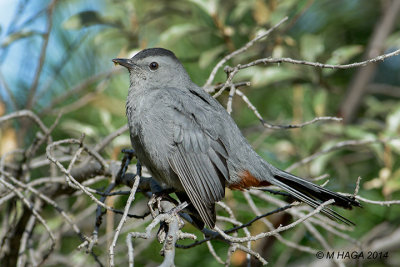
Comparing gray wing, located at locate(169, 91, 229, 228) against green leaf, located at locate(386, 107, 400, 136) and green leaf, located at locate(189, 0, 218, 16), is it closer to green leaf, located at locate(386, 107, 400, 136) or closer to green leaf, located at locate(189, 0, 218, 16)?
green leaf, located at locate(189, 0, 218, 16)

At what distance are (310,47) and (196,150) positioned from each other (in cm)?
160

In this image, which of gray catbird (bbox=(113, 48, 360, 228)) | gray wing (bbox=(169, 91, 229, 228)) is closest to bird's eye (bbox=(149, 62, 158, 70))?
gray catbird (bbox=(113, 48, 360, 228))

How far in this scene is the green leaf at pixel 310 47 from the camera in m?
4.38

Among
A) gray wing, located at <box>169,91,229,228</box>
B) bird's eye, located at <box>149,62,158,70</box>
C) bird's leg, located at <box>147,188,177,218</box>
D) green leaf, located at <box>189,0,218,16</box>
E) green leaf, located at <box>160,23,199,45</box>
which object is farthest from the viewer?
green leaf, located at <box>189,0,218,16</box>

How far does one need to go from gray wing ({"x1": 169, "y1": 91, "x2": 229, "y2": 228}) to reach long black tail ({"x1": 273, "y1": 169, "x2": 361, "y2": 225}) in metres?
0.42

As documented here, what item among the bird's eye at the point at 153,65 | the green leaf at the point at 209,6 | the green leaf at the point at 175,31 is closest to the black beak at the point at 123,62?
the bird's eye at the point at 153,65

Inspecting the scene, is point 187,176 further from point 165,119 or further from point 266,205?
point 266,205

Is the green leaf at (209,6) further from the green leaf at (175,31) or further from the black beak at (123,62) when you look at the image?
the black beak at (123,62)

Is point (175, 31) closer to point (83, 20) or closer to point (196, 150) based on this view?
point (83, 20)

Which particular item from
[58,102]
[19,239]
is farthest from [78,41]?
[19,239]

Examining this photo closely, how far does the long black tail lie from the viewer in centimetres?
325

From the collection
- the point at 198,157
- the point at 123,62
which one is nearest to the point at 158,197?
the point at 198,157

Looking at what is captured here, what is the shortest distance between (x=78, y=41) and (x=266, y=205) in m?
2.46

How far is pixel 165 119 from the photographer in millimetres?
3549
